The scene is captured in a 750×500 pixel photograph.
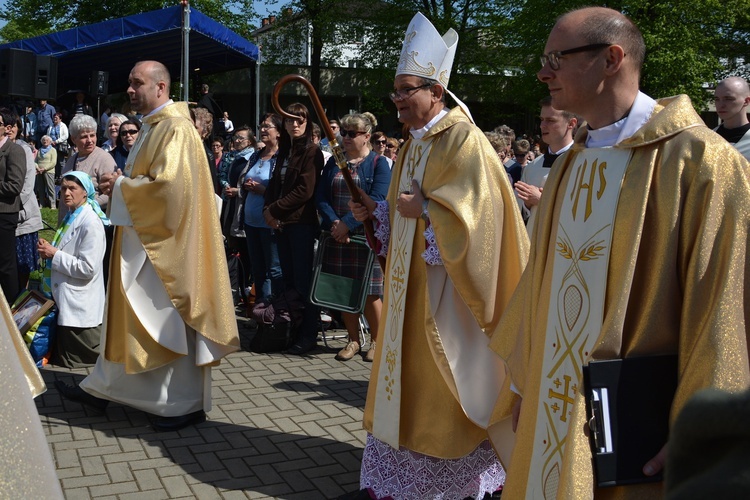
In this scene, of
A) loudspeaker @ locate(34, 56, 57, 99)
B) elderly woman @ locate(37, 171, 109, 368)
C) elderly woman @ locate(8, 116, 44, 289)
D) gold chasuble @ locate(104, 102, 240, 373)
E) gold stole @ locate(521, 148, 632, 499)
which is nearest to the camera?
gold stole @ locate(521, 148, 632, 499)

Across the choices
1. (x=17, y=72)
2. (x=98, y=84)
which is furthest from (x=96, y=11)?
(x=17, y=72)

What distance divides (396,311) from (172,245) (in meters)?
1.64

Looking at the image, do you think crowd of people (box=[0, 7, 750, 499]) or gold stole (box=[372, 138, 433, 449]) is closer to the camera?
crowd of people (box=[0, 7, 750, 499])

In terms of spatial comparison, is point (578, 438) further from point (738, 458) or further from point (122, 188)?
point (122, 188)

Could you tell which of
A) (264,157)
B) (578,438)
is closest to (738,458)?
(578,438)

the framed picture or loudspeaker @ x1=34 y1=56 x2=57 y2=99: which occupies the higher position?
loudspeaker @ x1=34 y1=56 x2=57 y2=99

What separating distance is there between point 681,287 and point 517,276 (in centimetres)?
163

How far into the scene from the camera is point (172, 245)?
4895 mm

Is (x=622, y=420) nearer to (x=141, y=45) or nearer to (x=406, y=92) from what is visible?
(x=406, y=92)

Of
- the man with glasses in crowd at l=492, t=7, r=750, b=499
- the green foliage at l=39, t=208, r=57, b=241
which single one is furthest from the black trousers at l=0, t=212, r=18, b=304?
the man with glasses in crowd at l=492, t=7, r=750, b=499

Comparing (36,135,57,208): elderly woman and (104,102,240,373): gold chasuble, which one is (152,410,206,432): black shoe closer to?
(104,102,240,373): gold chasuble

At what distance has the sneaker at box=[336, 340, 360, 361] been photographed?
6.71m

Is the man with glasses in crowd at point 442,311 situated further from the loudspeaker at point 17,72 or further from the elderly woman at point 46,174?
the elderly woman at point 46,174

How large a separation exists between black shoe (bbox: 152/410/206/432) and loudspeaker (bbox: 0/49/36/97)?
5826 millimetres
